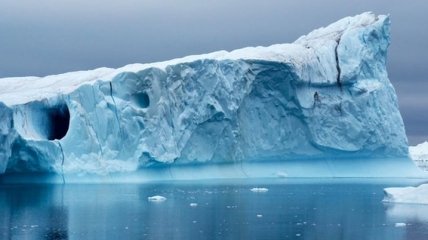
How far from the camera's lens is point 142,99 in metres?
23.8

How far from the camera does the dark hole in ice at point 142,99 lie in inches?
928

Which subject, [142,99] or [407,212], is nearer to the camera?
[407,212]

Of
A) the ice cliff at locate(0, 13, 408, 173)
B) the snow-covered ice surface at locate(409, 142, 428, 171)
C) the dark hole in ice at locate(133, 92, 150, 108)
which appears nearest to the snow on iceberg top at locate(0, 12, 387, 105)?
the ice cliff at locate(0, 13, 408, 173)

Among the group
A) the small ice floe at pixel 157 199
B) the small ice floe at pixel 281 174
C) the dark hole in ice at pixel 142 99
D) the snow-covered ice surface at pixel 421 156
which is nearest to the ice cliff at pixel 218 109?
the dark hole in ice at pixel 142 99

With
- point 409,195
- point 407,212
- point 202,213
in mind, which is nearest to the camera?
point 202,213

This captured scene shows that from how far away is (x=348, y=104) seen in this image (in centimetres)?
2578

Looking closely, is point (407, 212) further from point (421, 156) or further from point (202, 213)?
point (421, 156)

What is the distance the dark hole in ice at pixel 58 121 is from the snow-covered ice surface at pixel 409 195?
926cm

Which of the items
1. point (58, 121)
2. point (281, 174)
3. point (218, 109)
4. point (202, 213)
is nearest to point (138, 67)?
point (218, 109)

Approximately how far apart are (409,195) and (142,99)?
27.5 ft

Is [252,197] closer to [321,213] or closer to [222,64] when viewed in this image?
[321,213]

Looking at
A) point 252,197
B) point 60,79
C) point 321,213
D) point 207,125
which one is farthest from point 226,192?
point 60,79

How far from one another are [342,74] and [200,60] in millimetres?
4512

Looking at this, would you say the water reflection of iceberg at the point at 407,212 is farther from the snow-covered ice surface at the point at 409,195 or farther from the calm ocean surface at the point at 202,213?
the snow-covered ice surface at the point at 409,195
